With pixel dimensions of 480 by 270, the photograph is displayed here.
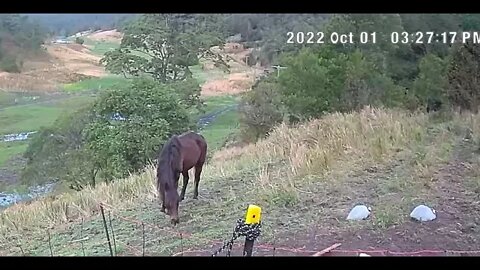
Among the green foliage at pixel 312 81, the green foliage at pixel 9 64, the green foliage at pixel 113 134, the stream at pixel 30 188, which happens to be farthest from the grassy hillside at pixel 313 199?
the green foliage at pixel 312 81

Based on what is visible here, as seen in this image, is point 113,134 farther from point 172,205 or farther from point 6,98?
point 172,205

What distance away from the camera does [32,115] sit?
6.25 metres

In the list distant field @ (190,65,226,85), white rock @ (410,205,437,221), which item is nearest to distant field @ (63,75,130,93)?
distant field @ (190,65,226,85)

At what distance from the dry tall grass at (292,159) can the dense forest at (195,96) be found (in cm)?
125

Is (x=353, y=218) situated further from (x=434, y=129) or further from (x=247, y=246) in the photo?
(x=434, y=129)

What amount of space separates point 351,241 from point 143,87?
682cm

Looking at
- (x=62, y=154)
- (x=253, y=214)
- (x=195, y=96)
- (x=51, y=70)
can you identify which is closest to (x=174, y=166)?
(x=51, y=70)

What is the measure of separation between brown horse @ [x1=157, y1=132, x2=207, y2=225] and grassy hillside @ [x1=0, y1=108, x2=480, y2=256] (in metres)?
0.14

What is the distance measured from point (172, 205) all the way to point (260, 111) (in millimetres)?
7394

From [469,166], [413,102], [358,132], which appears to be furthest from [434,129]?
[413,102]

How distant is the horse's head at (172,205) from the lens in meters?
3.83

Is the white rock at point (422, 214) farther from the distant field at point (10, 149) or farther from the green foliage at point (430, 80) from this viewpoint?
the distant field at point (10, 149)

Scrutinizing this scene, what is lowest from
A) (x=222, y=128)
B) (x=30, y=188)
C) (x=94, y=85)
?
(x=30, y=188)
